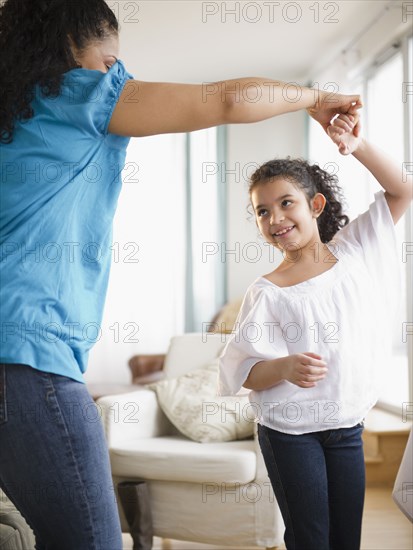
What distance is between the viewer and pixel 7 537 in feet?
6.06

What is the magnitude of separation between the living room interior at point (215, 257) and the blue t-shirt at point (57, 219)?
7 cm

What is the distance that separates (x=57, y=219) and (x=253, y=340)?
2.14 ft

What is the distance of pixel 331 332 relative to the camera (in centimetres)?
152

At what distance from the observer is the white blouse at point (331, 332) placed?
1.50 meters

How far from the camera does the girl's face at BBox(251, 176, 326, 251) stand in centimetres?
163

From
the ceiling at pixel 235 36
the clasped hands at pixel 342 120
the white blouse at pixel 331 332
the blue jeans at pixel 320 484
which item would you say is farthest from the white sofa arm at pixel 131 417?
the ceiling at pixel 235 36

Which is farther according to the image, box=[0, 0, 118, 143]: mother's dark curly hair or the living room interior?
the living room interior

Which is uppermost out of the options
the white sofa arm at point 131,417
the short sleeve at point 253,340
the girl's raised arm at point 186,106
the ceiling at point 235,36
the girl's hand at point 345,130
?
the ceiling at point 235,36

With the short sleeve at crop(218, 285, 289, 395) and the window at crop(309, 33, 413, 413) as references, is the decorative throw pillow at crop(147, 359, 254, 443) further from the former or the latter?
the window at crop(309, 33, 413, 413)

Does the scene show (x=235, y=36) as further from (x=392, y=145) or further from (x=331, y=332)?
(x=331, y=332)

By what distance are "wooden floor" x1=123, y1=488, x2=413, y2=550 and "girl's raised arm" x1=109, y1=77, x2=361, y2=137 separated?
226 cm

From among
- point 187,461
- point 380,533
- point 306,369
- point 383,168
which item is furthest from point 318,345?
point 380,533

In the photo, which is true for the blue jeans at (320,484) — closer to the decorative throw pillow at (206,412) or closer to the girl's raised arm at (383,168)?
the girl's raised arm at (383,168)

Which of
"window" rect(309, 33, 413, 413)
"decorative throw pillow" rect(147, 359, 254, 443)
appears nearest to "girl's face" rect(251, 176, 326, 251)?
"decorative throw pillow" rect(147, 359, 254, 443)
